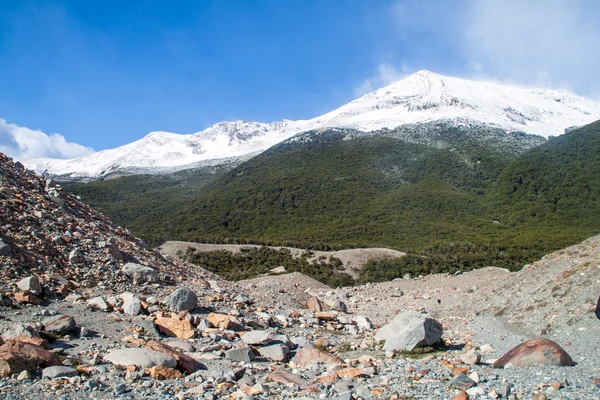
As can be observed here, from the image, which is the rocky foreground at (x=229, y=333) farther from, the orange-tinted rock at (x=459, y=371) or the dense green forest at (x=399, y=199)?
the dense green forest at (x=399, y=199)

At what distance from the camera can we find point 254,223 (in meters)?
54.5

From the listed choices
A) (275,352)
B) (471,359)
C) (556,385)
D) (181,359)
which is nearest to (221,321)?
(275,352)

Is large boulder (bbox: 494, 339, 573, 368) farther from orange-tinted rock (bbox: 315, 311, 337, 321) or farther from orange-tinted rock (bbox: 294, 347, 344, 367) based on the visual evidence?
orange-tinted rock (bbox: 315, 311, 337, 321)

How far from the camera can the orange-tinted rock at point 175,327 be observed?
8.03 m

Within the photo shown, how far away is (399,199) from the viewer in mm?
57656

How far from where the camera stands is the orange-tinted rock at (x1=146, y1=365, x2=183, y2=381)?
220 inches

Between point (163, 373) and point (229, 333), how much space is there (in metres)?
2.80

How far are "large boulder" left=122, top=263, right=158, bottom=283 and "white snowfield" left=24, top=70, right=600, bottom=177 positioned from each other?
3621 inches

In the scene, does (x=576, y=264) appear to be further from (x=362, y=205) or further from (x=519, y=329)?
(x=362, y=205)

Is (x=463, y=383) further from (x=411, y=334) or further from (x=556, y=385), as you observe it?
(x=411, y=334)

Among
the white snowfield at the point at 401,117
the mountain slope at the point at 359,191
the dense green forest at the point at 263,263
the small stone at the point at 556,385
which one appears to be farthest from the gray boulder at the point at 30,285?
the white snowfield at the point at 401,117

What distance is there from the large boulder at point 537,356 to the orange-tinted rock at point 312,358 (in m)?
2.73

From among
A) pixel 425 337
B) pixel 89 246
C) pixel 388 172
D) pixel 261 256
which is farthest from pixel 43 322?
pixel 388 172

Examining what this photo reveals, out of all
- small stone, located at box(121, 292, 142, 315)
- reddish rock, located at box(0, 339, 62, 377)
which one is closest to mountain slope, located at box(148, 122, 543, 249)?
small stone, located at box(121, 292, 142, 315)
